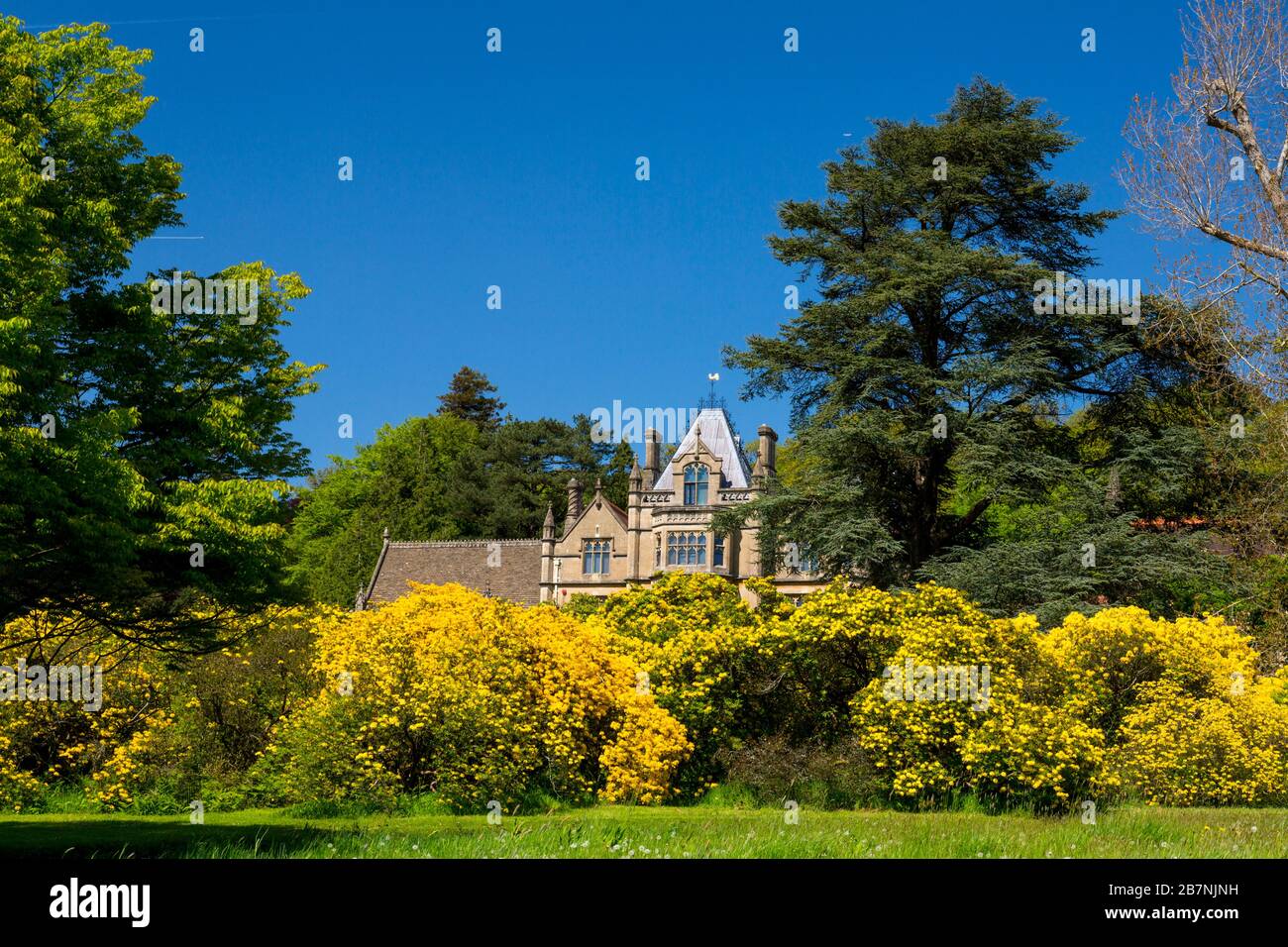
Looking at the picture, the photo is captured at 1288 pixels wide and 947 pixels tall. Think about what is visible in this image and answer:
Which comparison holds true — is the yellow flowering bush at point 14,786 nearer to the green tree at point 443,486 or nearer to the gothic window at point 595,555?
the gothic window at point 595,555

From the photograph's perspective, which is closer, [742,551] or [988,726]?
[988,726]

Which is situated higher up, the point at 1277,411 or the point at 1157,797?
the point at 1277,411

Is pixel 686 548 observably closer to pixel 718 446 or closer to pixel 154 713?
pixel 718 446

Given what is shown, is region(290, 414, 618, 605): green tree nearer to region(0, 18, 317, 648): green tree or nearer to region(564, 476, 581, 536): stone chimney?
region(564, 476, 581, 536): stone chimney

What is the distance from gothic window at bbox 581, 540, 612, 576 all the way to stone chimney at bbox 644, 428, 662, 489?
3192mm

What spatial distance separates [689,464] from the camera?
5269cm

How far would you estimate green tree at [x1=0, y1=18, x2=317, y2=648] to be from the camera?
Answer: 38.9ft

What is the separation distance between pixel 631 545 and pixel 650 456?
4.31m

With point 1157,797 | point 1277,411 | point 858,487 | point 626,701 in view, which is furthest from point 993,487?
point 626,701

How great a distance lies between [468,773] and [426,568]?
39471 millimetres

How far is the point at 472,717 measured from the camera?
1501cm

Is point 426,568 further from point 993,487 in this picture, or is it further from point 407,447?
point 993,487

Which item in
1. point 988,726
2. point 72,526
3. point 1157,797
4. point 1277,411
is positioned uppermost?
point 1277,411
